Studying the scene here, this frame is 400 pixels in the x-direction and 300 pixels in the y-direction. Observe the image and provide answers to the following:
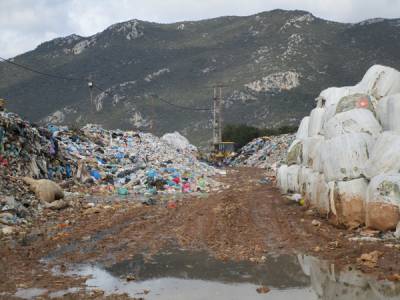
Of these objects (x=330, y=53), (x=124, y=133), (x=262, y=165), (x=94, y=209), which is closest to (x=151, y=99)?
(x=330, y=53)

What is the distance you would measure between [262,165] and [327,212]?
25.8 m

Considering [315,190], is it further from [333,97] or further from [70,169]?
[70,169]

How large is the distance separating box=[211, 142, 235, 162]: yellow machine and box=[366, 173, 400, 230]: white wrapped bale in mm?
30123

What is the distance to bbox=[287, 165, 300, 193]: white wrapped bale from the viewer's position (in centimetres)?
1312

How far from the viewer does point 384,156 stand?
7527 millimetres

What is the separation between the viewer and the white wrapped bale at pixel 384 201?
6988mm

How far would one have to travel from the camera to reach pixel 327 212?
9.08m

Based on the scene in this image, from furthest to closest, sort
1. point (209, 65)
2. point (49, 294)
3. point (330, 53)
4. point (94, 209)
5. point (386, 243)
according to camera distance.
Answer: point (209, 65) → point (330, 53) → point (94, 209) → point (386, 243) → point (49, 294)

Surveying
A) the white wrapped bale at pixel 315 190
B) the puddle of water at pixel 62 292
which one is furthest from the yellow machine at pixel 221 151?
the puddle of water at pixel 62 292

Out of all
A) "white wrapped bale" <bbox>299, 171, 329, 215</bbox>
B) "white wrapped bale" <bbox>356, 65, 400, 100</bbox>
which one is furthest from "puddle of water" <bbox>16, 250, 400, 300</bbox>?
"white wrapped bale" <bbox>356, 65, 400, 100</bbox>

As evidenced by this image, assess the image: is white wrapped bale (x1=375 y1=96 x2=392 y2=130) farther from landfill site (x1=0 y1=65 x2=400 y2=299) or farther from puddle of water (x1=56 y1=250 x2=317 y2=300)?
puddle of water (x1=56 y1=250 x2=317 y2=300)

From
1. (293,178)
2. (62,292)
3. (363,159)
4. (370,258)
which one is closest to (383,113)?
(363,159)

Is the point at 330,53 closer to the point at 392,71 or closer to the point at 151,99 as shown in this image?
the point at 151,99

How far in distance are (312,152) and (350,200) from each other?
3154mm
